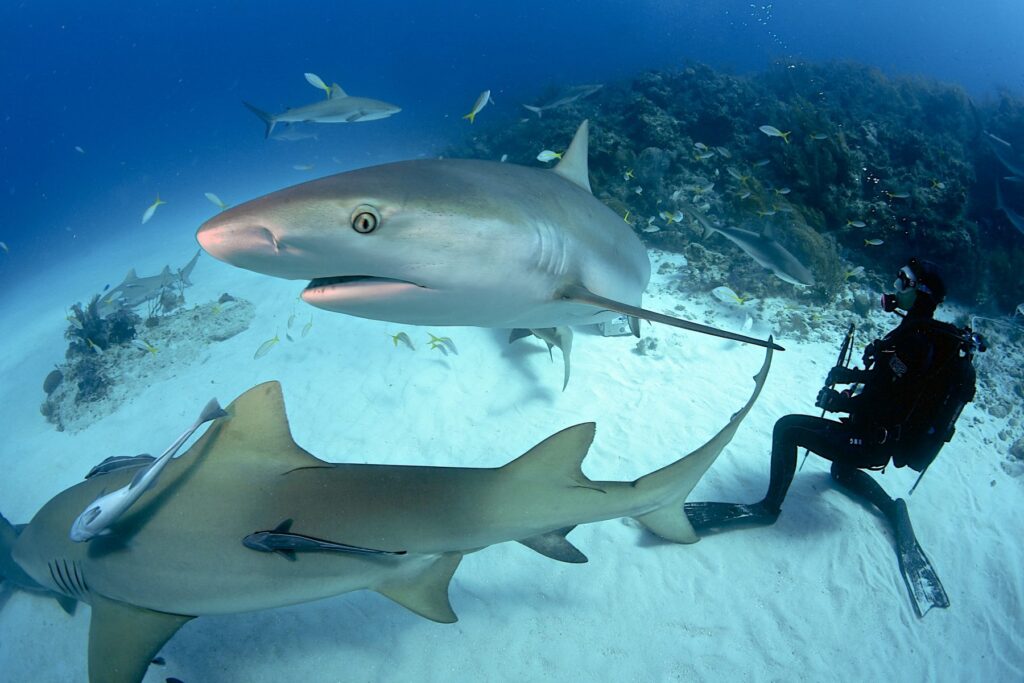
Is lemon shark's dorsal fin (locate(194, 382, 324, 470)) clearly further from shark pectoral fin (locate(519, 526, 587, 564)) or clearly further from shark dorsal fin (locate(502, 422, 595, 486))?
shark pectoral fin (locate(519, 526, 587, 564))

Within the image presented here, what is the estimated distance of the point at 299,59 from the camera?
86312 mm

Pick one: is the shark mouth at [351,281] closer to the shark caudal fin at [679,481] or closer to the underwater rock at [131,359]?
the shark caudal fin at [679,481]

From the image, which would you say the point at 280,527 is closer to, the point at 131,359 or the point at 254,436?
the point at 254,436

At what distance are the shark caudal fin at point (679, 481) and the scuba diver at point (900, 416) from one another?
3.52 ft

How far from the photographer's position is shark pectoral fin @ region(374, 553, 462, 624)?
7.16ft

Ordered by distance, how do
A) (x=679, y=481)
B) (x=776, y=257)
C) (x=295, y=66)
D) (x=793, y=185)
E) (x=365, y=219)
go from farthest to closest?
(x=295, y=66) < (x=793, y=185) < (x=776, y=257) < (x=679, y=481) < (x=365, y=219)

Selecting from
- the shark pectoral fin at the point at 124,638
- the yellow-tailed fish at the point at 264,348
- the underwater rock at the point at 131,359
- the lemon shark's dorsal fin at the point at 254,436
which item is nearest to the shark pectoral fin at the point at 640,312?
the lemon shark's dorsal fin at the point at 254,436

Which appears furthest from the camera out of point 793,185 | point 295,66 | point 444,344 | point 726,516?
point 295,66

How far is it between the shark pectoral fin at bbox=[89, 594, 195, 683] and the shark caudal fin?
2.47 m

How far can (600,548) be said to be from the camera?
3611 mm

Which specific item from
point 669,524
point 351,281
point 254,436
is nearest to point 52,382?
point 254,436

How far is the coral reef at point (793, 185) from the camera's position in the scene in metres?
8.70

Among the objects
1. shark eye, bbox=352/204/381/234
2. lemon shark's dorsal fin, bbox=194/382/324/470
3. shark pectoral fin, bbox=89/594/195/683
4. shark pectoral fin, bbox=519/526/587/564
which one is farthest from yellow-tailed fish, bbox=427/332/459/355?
shark eye, bbox=352/204/381/234

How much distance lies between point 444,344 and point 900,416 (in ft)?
15.3
